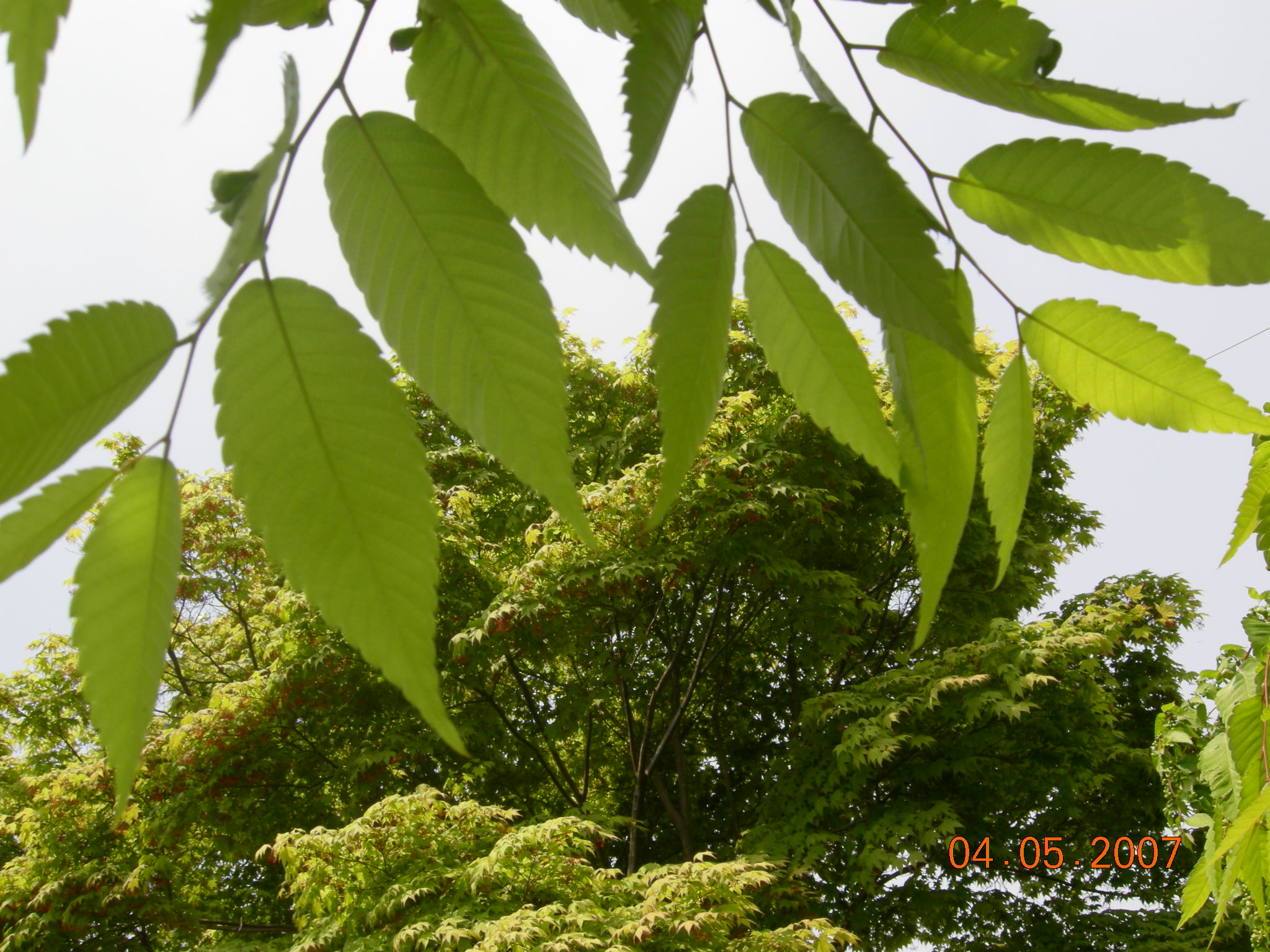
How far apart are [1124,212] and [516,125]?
0.19 meters

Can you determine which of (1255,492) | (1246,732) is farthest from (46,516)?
(1246,732)

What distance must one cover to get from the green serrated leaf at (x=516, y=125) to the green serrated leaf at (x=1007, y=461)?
0.46 feet

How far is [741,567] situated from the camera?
500cm

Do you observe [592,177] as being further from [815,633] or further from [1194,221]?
[815,633]

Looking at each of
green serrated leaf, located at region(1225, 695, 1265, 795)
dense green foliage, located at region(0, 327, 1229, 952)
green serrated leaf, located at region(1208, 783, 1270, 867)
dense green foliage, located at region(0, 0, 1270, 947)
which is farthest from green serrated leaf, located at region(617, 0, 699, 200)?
dense green foliage, located at region(0, 327, 1229, 952)

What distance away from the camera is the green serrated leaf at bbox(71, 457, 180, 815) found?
0.20m

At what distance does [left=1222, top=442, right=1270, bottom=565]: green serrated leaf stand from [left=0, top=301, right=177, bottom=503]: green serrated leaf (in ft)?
2.95

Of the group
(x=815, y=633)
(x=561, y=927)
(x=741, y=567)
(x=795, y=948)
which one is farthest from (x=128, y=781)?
(x=815, y=633)

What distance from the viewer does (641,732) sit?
5.64 metres

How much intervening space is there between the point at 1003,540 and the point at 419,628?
8.7 inches

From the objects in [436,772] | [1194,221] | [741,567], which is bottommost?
[436,772]

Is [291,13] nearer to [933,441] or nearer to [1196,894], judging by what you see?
[933,441]
